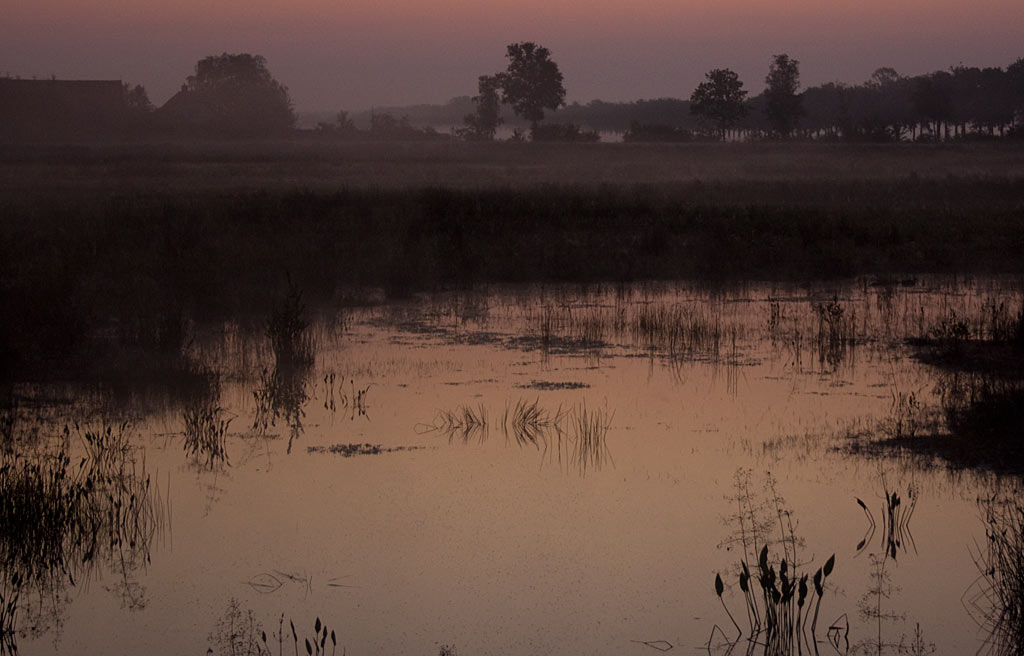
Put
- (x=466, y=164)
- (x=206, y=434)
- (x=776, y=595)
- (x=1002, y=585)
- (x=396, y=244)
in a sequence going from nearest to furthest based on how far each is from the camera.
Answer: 1. (x=776, y=595)
2. (x=1002, y=585)
3. (x=206, y=434)
4. (x=396, y=244)
5. (x=466, y=164)

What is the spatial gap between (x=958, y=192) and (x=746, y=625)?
2940cm

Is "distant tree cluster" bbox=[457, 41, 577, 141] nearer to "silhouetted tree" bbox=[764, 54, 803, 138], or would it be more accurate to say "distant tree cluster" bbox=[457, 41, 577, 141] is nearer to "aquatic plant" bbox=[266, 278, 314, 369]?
"silhouetted tree" bbox=[764, 54, 803, 138]

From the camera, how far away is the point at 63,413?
937cm

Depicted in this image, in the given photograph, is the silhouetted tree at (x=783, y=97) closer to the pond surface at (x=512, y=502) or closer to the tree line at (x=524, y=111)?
the tree line at (x=524, y=111)

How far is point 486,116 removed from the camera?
8156 centimetres

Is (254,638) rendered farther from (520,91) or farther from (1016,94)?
(1016,94)

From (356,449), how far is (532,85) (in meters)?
76.1

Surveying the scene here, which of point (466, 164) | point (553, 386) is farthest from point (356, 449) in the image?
point (466, 164)

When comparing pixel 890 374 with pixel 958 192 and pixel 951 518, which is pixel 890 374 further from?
pixel 958 192

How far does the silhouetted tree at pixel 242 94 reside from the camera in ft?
239

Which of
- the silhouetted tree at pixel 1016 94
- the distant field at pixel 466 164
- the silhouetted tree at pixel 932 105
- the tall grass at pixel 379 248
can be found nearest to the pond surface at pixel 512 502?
the tall grass at pixel 379 248

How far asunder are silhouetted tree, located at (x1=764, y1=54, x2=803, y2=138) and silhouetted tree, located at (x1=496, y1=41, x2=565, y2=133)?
15.0 meters

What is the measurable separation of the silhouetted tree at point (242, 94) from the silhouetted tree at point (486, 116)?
12325 mm

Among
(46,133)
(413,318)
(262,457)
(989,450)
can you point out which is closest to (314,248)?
(413,318)
